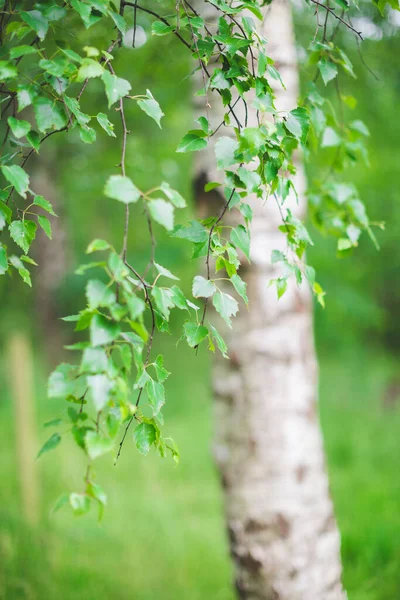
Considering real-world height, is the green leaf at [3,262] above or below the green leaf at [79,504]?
above

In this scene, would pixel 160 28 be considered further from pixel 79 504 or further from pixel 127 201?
pixel 79 504

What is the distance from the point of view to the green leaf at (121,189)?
66 cm

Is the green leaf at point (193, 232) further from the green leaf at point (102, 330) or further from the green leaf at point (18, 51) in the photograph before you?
the green leaf at point (18, 51)

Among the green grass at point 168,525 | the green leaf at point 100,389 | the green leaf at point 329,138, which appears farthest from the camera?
the green grass at point 168,525

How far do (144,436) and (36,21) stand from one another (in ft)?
2.24

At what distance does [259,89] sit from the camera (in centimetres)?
84

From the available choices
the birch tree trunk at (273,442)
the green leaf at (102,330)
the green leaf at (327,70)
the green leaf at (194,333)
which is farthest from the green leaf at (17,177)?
the birch tree trunk at (273,442)

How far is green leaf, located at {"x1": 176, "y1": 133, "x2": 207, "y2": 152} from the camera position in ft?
2.78

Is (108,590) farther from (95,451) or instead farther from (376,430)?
(376,430)

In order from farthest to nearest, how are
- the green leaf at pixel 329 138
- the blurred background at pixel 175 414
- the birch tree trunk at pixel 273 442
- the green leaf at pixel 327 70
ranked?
the blurred background at pixel 175 414
the birch tree trunk at pixel 273 442
the green leaf at pixel 329 138
the green leaf at pixel 327 70

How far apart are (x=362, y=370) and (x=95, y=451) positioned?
6412 millimetres

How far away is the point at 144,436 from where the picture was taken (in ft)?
2.72

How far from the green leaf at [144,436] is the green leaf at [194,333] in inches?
6.3

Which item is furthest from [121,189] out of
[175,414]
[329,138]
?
[175,414]
